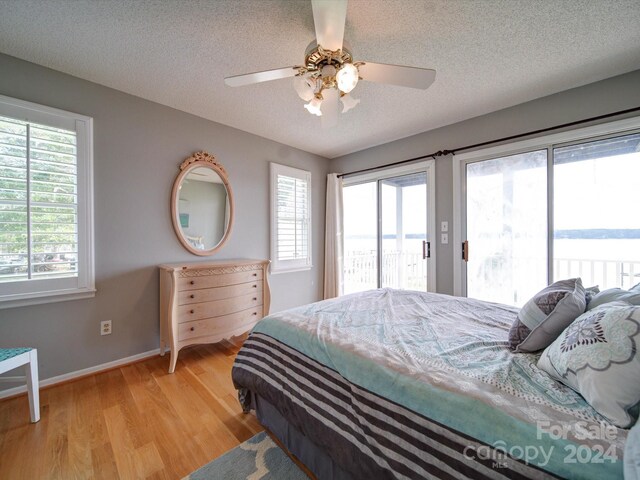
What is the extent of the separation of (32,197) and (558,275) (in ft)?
15.1

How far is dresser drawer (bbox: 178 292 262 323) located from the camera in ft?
7.57

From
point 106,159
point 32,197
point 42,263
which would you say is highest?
point 106,159

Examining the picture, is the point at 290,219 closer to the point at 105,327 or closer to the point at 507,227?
the point at 105,327

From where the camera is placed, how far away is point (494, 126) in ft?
8.84

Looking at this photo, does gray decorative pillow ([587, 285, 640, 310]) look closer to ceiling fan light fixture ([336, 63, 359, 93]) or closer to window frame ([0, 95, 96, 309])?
ceiling fan light fixture ([336, 63, 359, 93])

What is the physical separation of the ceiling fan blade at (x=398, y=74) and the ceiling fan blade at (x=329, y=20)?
225 millimetres

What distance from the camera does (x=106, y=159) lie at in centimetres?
226

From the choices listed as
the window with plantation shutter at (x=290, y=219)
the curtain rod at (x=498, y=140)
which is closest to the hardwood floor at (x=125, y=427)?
the window with plantation shutter at (x=290, y=219)

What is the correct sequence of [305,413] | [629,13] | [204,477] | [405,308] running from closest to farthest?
[305,413] < [204,477] < [629,13] < [405,308]

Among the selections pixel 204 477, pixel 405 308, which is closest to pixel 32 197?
pixel 204 477

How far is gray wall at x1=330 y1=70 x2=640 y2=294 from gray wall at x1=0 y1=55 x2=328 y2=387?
7.58 ft

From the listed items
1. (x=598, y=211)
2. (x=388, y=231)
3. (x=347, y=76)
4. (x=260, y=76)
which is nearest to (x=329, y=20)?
(x=347, y=76)

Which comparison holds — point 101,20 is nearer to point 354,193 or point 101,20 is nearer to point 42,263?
point 42,263

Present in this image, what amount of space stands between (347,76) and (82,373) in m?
3.07
